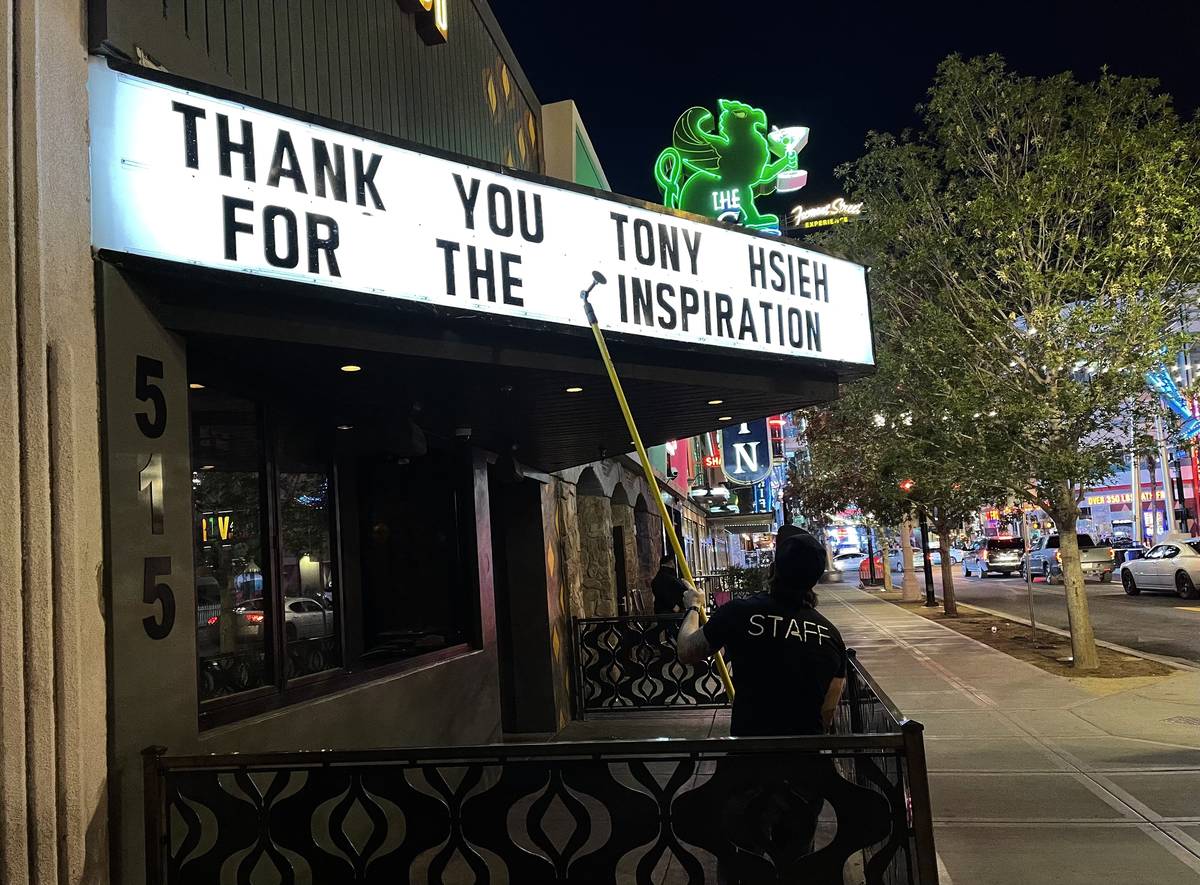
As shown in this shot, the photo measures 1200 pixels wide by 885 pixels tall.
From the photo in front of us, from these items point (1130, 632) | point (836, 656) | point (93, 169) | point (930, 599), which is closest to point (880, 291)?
point (1130, 632)

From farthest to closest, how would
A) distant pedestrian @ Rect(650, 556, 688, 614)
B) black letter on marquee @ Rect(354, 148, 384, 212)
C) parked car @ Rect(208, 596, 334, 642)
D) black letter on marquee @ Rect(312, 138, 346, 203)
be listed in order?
1. distant pedestrian @ Rect(650, 556, 688, 614)
2. parked car @ Rect(208, 596, 334, 642)
3. black letter on marquee @ Rect(354, 148, 384, 212)
4. black letter on marquee @ Rect(312, 138, 346, 203)

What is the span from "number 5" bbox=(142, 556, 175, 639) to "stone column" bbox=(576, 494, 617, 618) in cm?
926

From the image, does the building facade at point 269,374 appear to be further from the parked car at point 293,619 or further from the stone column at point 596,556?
the stone column at point 596,556

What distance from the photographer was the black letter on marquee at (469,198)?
16.5 ft

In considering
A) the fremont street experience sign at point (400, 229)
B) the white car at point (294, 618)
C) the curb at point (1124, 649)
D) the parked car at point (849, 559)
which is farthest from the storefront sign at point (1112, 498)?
the white car at point (294, 618)

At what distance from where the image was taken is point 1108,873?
5.18m

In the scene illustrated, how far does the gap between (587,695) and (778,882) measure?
8213 mm

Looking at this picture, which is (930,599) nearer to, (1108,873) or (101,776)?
(1108,873)

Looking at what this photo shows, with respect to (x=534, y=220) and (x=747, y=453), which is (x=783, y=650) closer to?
(x=534, y=220)

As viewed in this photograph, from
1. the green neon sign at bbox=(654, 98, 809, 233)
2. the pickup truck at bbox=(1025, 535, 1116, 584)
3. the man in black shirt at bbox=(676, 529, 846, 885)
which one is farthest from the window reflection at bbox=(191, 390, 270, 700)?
the pickup truck at bbox=(1025, 535, 1116, 584)

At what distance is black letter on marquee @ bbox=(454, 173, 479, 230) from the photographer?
5.03m

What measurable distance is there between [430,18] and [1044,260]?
27.6 feet

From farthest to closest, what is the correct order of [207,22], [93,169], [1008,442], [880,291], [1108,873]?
[880,291] → [1008,442] → [1108,873] → [207,22] → [93,169]

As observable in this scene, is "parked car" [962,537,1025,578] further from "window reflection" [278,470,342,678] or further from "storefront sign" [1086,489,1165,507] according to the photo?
"storefront sign" [1086,489,1165,507]
